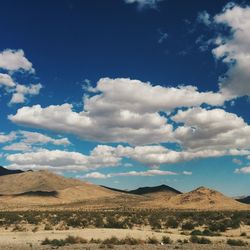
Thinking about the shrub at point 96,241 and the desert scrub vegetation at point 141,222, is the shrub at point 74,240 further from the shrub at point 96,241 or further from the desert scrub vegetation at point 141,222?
the desert scrub vegetation at point 141,222

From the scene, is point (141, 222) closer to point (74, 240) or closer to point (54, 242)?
point (74, 240)

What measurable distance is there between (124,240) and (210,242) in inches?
244

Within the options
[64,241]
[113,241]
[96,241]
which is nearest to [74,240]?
[64,241]

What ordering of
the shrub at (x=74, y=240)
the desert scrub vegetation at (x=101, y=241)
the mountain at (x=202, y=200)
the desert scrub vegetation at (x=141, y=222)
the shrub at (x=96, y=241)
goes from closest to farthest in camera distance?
the desert scrub vegetation at (x=101, y=241) < the shrub at (x=74, y=240) < the shrub at (x=96, y=241) < the desert scrub vegetation at (x=141, y=222) < the mountain at (x=202, y=200)

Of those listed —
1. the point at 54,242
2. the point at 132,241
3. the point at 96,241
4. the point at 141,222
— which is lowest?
the point at 54,242

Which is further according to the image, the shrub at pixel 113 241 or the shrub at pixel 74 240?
the shrub at pixel 74 240

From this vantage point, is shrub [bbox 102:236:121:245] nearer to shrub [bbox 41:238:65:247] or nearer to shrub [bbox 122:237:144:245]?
shrub [bbox 122:237:144:245]

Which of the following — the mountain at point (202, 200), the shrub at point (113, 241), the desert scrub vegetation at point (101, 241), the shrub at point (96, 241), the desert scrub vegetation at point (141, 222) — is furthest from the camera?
the mountain at point (202, 200)

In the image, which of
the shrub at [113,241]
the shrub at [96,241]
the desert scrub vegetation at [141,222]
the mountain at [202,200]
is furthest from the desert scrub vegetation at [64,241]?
the mountain at [202,200]

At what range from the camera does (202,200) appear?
508 ft

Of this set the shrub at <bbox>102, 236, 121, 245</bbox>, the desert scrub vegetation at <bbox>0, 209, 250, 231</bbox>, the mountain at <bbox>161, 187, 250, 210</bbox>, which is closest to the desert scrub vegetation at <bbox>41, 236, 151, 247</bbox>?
the shrub at <bbox>102, 236, 121, 245</bbox>

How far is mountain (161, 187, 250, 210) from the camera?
145750 mm

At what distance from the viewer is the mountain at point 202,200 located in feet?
478

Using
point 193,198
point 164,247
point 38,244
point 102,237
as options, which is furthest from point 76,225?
point 193,198
